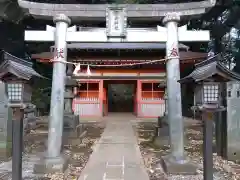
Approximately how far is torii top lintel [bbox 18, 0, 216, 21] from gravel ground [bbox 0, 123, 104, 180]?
3.52 meters

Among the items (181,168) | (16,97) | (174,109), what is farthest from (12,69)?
(181,168)

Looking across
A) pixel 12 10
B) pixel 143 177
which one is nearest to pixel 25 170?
pixel 143 177

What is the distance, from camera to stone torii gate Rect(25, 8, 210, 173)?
590cm

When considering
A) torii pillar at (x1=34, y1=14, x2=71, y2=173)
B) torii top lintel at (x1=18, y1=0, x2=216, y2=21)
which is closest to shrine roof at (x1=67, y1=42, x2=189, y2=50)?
torii top lintel at (x1=18, y1=0, x2=216, y2=21)

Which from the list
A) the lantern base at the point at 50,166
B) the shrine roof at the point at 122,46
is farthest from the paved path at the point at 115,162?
the shrine roof at the point at 122,46

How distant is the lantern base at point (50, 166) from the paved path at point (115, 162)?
1.54ft

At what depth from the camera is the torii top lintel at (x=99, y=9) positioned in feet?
21.6

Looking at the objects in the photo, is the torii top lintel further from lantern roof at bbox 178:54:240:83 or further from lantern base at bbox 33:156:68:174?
lantern base at bbox 33:156:68:174

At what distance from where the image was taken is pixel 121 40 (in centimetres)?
Result: 630

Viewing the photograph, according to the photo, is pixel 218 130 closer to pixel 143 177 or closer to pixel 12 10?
pixel 143 177

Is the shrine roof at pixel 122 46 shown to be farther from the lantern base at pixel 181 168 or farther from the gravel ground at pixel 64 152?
the lantern base at pixel 181 168

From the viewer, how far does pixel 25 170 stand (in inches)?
231

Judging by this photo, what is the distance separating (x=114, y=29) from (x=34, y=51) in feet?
48.5

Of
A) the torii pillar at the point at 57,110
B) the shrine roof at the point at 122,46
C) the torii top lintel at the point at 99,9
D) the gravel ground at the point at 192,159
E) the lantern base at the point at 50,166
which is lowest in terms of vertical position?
the gravel ground at the point at 192,159
